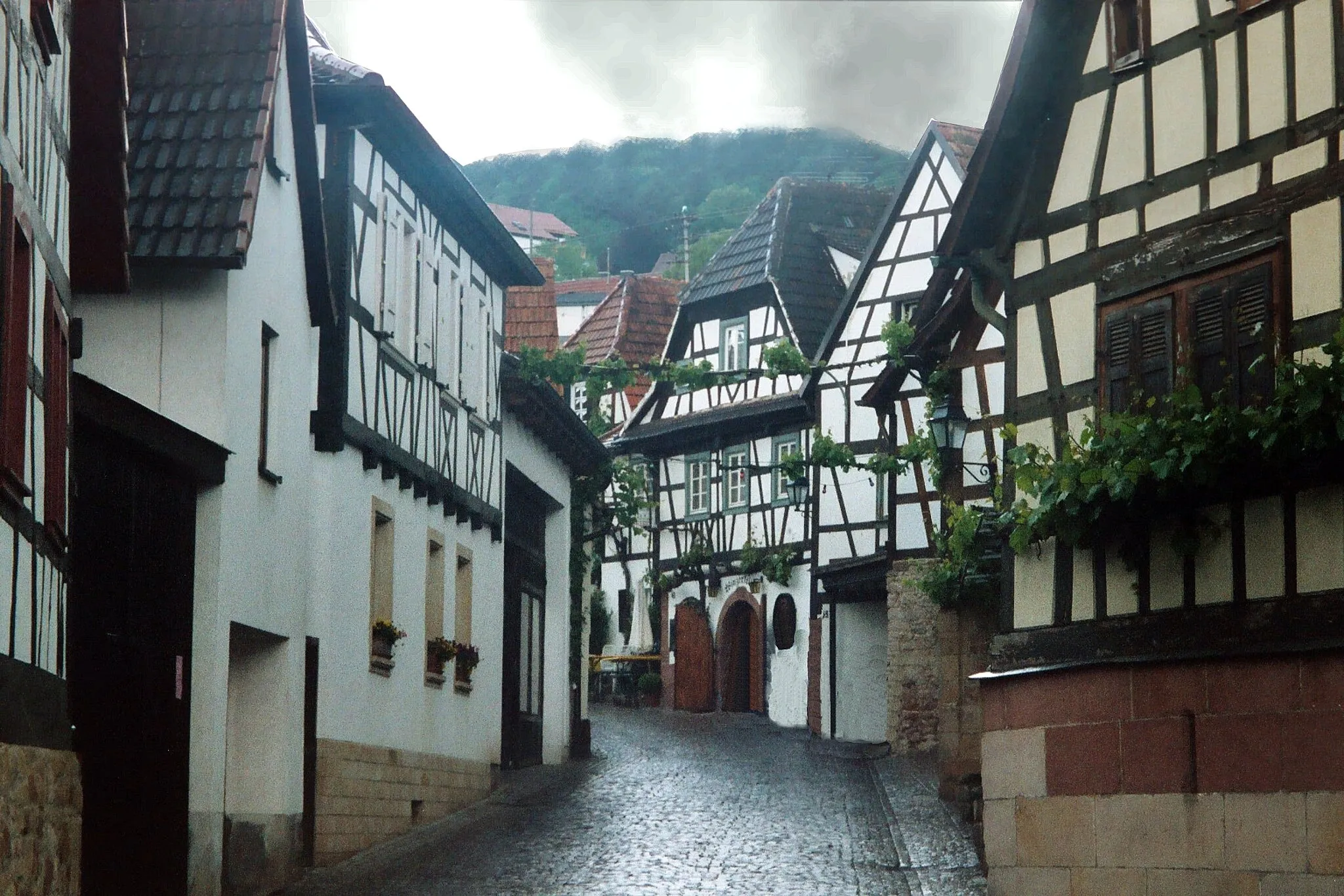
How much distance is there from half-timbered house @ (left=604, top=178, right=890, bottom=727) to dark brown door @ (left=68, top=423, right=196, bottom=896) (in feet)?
83.8

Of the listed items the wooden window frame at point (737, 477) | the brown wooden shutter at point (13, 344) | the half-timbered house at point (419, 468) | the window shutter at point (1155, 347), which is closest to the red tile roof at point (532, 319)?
the half-timbered house at point (419, 468)

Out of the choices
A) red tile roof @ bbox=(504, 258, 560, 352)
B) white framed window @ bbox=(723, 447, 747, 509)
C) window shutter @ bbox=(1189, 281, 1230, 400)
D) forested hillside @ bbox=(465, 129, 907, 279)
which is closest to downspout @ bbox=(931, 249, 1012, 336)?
window shutter @ bbox=(1189, 281, 1230, 400)

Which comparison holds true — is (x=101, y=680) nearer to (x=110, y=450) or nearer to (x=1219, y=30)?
(x=110, y=450)

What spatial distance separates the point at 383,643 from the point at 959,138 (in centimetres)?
1713

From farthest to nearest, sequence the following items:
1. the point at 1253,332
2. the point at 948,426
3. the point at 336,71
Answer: the point at 948,426 → the point at 336,71 → the point at 1253,332

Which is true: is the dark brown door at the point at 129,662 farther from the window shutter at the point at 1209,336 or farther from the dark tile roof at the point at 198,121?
the window shutter at the point at 1209,336

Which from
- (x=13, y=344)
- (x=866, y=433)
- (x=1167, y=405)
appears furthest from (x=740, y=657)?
(x=13, y=344)

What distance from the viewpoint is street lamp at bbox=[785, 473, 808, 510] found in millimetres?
35875

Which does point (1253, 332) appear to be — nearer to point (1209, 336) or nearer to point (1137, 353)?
point (1209, 336)

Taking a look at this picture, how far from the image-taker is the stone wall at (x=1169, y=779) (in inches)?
459

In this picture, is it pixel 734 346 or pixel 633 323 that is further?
pixel 633 323

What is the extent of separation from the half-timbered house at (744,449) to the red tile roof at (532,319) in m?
6.65

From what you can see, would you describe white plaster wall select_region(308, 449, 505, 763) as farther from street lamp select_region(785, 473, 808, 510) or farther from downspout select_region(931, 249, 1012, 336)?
street lamp select_region(785, 473, 808, 510)

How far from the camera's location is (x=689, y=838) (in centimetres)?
1870
